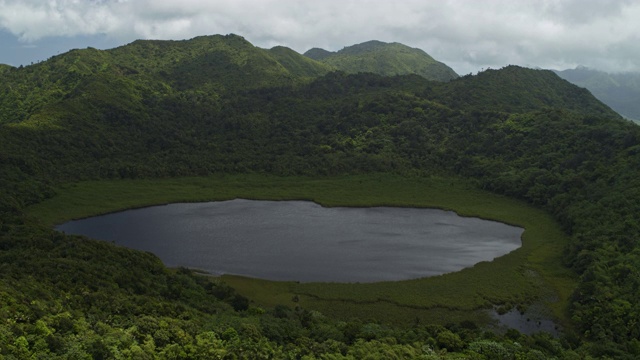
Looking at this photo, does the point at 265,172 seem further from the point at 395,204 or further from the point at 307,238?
the point at 307,238

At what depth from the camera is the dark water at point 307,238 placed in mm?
81875

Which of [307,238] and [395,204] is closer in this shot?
[307,238]

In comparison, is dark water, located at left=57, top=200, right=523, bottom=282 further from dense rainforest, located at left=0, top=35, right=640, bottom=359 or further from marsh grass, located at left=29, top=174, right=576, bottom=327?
dense rainforest, located at left=0, top=35, right=640, bottom=359

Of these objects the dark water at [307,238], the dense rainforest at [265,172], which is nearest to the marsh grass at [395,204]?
the dark water at [307,238]

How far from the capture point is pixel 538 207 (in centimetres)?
12425

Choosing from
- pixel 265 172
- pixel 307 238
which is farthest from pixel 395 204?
pixel 265 172

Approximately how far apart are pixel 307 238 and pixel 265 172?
66.6m

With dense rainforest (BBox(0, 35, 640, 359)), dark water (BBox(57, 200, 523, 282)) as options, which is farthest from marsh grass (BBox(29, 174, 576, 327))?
dense rainforest (BBox(0, 35, 640, 359))

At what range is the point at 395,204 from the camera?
127000 millimetres

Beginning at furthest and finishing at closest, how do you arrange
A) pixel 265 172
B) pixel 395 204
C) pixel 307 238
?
pixel 265 172
pixel 395 204
pixel 307 238

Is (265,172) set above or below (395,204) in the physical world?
above

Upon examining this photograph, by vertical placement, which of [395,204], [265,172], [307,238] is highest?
[265,172]

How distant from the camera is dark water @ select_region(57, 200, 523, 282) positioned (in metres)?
81.9

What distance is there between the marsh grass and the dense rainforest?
468 cm
